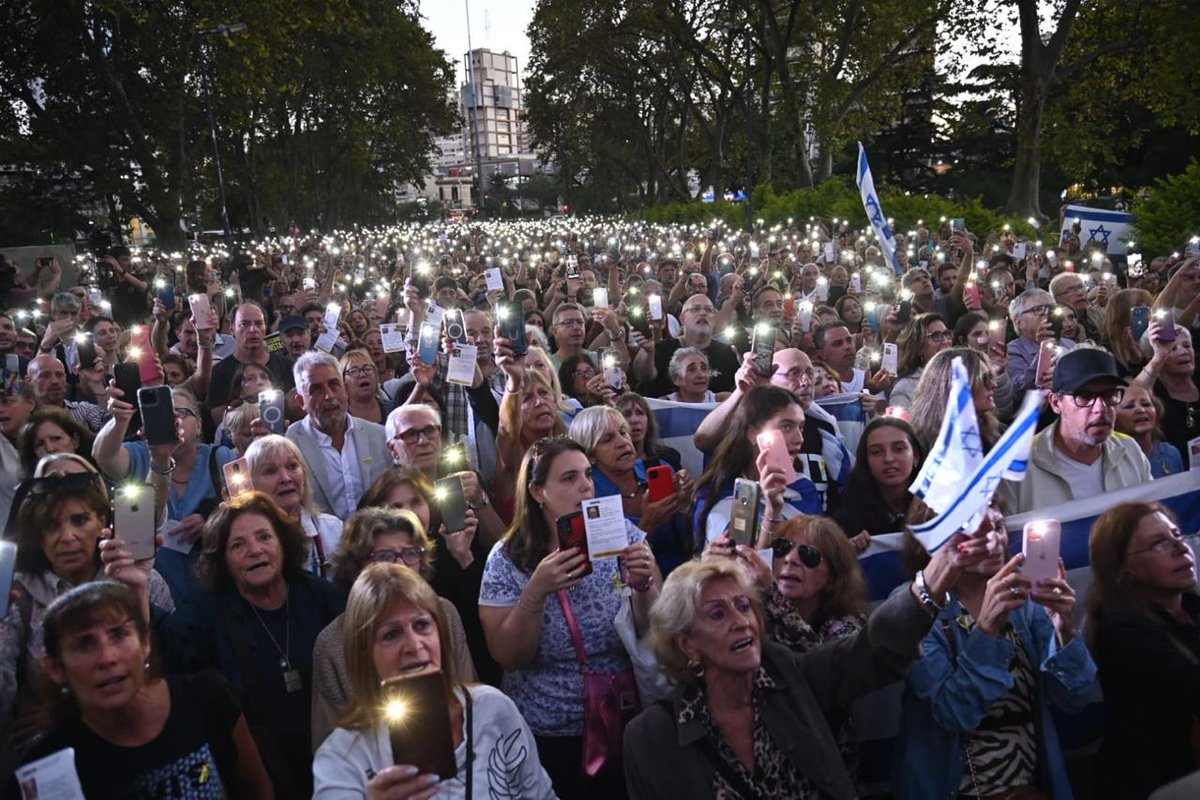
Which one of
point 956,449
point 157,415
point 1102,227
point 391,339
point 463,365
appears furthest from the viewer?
point 1102,227

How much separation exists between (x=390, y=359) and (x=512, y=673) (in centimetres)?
534

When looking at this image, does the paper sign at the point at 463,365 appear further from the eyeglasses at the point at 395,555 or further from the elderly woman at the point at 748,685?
the elderly woman at the point at 748,685

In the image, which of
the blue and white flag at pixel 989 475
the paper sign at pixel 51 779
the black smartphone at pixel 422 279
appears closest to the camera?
the paper sign at pixel 51 779

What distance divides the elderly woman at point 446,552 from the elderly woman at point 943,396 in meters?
2.44

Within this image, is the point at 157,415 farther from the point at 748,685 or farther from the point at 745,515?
the point at 748,685

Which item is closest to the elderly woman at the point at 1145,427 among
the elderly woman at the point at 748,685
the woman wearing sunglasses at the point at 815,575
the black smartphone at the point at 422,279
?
the woman wearing sunglasses at the point at 815,575

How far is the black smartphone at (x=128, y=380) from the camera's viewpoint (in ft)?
16.7

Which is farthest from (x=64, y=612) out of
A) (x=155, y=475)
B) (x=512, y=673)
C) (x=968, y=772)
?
(x=968, y=772)

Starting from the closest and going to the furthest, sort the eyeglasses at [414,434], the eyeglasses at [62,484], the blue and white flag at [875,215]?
the eyeglasses at [62,484], the eyeglasses at [414,434], the blue and white flag at [875,215]

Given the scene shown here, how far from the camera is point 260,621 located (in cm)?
356

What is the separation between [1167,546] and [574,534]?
205 centimetres

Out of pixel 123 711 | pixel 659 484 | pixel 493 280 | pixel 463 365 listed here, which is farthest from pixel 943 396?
pixel 493 280

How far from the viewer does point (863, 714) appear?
3770 millimetres

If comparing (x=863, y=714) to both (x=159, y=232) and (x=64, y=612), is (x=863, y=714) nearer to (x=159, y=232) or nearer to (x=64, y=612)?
(x=64, y=612)
